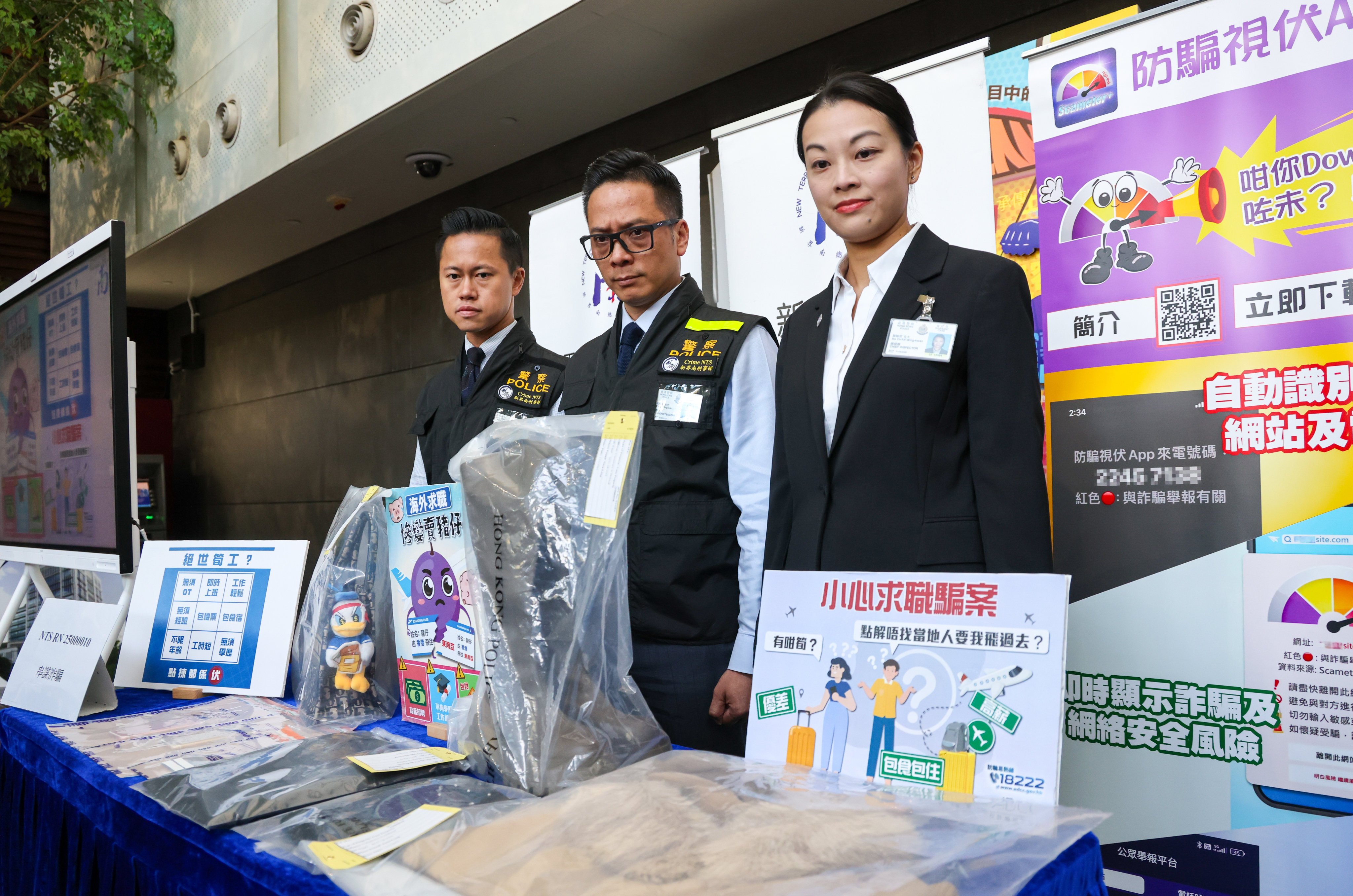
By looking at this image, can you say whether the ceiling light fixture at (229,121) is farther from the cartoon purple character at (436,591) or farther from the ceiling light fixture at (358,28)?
the cartoon purple character at (436,591)

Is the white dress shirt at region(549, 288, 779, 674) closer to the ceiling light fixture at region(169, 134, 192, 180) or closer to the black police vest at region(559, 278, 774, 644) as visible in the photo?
the black police vest at region(559, 278, 774, 644)

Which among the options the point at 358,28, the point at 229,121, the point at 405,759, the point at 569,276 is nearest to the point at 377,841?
the point at 405,759

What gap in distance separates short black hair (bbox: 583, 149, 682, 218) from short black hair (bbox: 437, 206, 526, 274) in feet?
1.36

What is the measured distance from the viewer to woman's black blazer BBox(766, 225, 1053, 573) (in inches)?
47.1

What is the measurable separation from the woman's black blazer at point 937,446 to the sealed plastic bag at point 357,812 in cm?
63

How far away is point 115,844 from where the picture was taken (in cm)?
98

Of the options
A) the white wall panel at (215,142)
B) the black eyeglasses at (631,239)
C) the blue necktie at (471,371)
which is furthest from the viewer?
the white wall panel at (215,142)

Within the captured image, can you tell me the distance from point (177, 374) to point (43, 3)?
4.20m

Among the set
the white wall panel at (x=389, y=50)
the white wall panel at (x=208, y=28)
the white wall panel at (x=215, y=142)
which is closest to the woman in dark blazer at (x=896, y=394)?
the white wall panel at (x=389, y=50)

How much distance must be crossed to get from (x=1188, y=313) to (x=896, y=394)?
0.98m

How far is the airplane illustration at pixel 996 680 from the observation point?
0.79m

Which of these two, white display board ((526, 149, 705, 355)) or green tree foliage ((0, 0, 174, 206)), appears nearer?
white display board ((526, 149, 705, 355))

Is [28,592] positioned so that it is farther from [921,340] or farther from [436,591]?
[921,340]

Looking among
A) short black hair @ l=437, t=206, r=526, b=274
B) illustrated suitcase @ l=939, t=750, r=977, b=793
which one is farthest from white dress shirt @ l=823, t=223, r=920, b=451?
short black hair @ l=437, t=206, r=526, b=274
